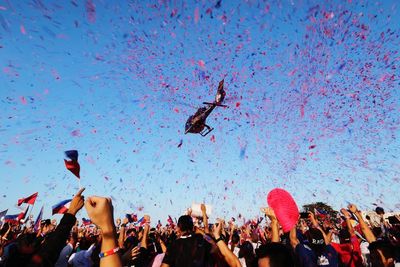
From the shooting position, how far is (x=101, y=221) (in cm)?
160

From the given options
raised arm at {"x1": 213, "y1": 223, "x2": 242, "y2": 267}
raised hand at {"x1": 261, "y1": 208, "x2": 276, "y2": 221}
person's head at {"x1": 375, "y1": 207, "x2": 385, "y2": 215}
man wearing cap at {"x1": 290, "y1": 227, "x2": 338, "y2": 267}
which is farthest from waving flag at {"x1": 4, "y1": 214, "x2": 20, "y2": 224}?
person's head at {"x1": 375, "y1": 207, "x2": 385, "y2": 215}

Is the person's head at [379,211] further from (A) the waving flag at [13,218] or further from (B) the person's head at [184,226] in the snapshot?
(A) the waving flag at [13,218]

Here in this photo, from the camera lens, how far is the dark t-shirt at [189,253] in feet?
16.2

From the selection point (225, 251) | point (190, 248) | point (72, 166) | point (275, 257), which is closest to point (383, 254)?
point (225, 251)

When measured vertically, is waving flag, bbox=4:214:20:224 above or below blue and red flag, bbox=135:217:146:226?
above

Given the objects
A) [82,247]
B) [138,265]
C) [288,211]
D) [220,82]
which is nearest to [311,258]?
[288,211]

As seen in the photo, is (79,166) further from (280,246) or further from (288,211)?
(288,211)

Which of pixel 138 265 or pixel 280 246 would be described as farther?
pixel 138 265

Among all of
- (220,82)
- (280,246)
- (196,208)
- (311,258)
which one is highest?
(220,82)

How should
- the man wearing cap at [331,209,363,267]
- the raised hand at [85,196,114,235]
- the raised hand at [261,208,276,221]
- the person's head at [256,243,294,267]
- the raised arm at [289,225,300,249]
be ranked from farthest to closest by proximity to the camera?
the man wearing cap at [331,209,363,267] → the raised hand at [261,208,276,221] → the raised arm at [289,225,300,249] → the person's head at [256,243,294,267] → the raised hand at [85,196,114,235]

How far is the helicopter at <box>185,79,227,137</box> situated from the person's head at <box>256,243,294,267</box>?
13.7m

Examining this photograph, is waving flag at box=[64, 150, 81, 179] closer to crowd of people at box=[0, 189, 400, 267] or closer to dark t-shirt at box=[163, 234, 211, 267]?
crowd of people at box=[0, 189, 400, 267]

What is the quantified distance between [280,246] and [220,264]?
9.40 ft

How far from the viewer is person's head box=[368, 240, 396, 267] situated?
447 cm
